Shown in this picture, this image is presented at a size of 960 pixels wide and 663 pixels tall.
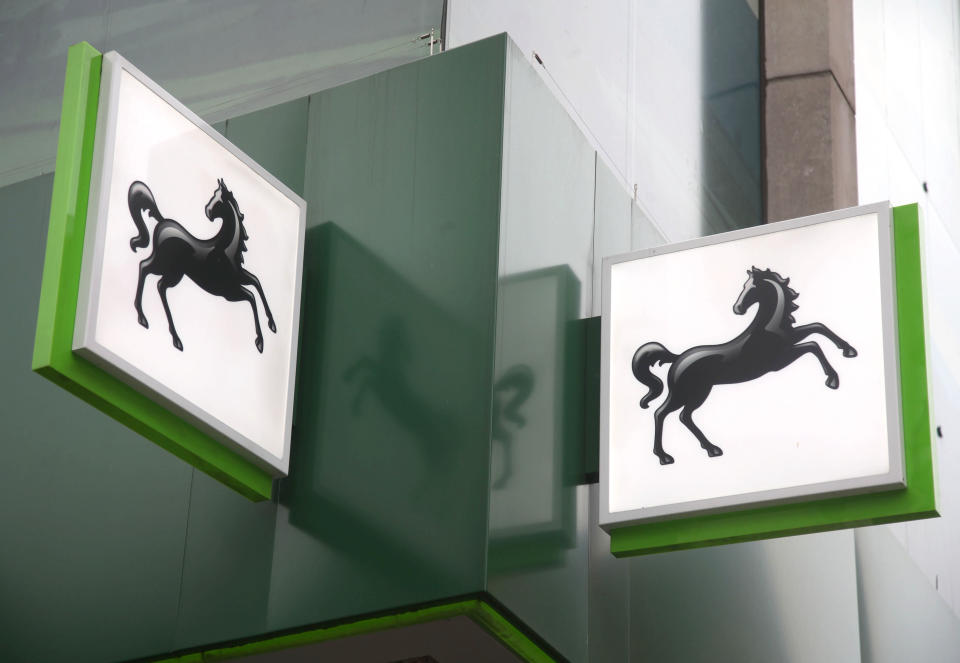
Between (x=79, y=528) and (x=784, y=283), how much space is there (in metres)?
3.98

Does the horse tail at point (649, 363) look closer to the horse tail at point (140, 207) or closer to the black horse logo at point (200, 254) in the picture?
the black horse logo at point (200, 254)

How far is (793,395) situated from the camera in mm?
8586

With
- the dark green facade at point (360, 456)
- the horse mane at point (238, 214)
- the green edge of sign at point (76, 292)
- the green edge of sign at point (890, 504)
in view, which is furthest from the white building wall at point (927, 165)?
the green edge of sign at point (76, 292)

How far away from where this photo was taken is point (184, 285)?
8.15 meters

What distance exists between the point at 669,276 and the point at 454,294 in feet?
3.97

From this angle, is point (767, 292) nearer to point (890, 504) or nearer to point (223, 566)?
point (890, 504)

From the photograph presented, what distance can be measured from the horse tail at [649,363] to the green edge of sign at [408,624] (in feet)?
4.55

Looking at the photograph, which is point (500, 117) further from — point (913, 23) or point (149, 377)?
point (913, 23)

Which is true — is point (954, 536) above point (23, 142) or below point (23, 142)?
below

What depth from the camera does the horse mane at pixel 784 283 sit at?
28.7 feet

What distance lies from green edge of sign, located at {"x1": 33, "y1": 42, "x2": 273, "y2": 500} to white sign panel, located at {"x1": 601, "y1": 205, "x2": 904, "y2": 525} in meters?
2.23

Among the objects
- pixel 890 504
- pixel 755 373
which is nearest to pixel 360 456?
pixel 755 373

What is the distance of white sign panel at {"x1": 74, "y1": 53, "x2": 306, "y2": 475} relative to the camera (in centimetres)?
768

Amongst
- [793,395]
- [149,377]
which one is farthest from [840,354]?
[149,377]
